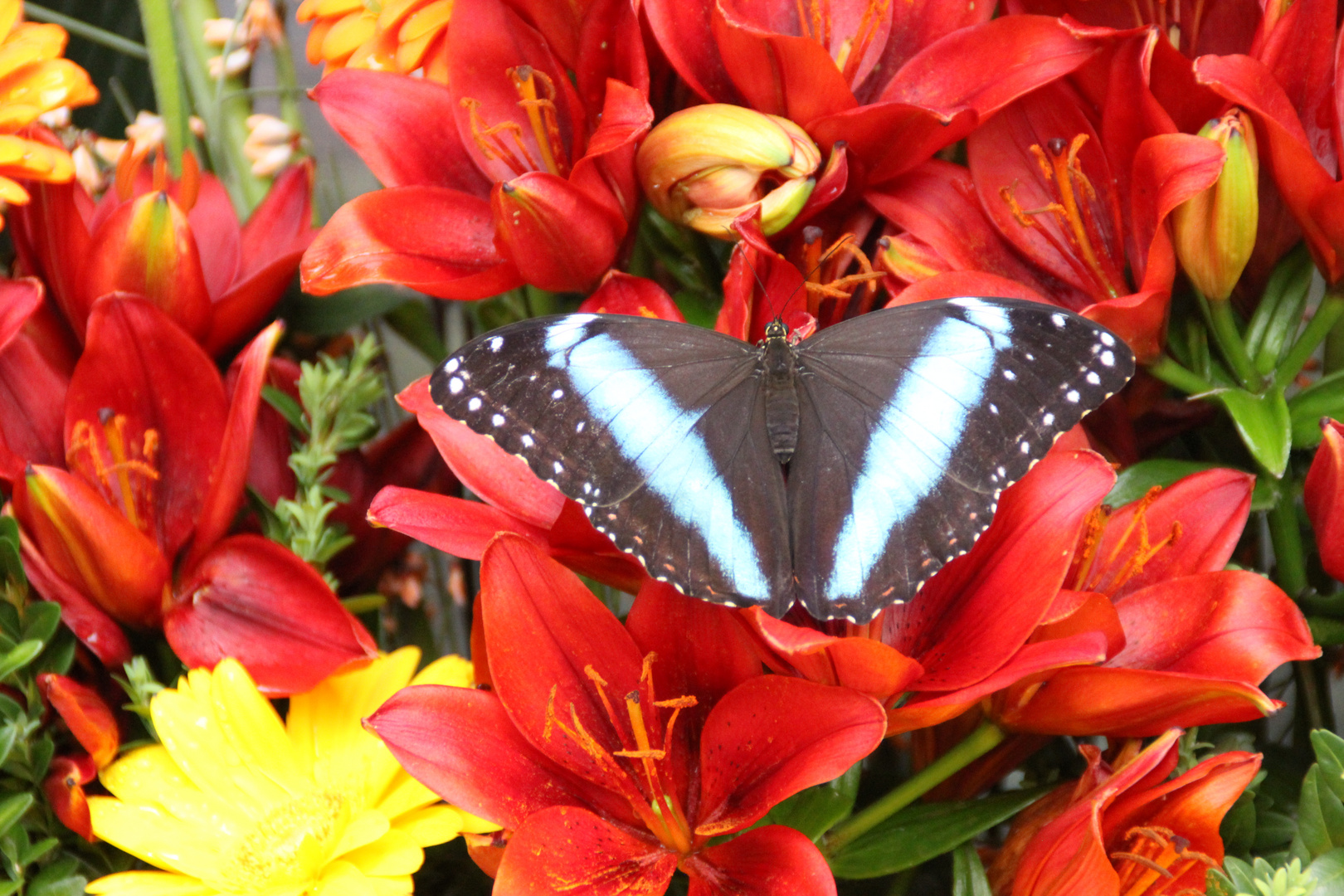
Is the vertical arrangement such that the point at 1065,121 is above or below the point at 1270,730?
above

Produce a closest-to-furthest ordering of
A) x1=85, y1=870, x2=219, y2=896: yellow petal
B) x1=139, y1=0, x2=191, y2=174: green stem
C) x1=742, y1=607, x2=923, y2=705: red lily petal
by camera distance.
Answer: x1=742, y1=607, x2=923, y2=705: red lily petal, x1=85, y1=870, x2=219, y2=896: yellow petal, x1=139, y1=0, x2=191, y2=174: green stem

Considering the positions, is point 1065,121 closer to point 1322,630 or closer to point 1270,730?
point 1322,630

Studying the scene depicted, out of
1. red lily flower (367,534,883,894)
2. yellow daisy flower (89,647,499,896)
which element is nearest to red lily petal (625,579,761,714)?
red lily flower (367,534,883,894)

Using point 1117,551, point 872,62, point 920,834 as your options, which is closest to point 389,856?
point 920,834

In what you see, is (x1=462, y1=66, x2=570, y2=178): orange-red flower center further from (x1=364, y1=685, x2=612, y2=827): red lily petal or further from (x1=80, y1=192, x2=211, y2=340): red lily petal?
(x1=364, y1=685, x2=612, y2=827): red lily petal

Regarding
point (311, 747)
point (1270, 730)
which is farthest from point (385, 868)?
point (1270, 730)
